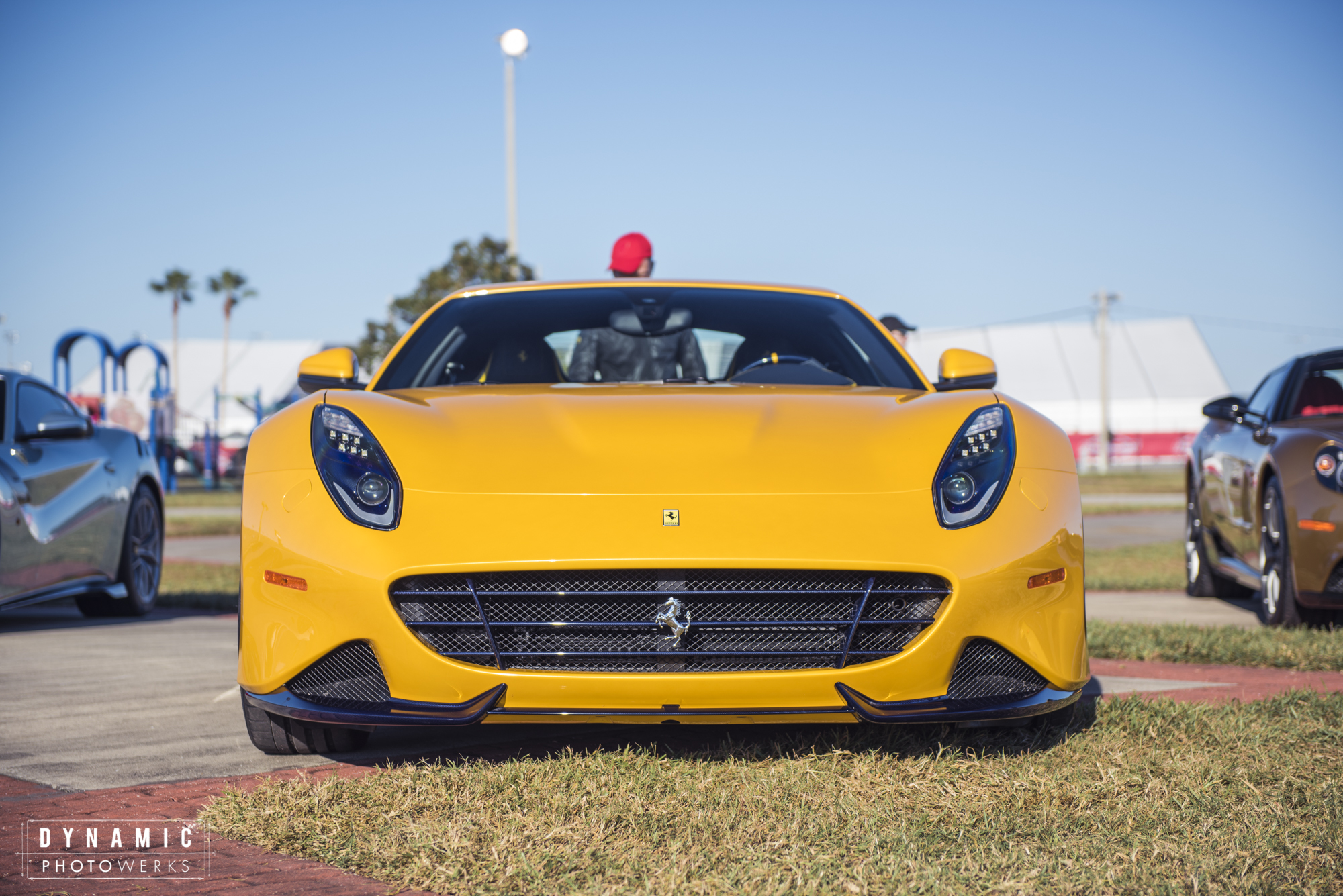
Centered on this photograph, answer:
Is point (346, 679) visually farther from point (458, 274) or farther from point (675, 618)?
point (458, 274)

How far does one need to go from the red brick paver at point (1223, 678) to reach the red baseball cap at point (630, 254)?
3.18 metres

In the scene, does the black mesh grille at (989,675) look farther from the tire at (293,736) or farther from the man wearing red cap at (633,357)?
the man wearing red cap at (633,357)

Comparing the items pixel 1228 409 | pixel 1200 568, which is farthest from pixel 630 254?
pixel 1200 568

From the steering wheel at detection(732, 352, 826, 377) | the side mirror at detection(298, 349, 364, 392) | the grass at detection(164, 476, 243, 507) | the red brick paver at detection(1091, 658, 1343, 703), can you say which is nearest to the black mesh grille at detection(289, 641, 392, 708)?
the side mirror at detection(298, 349, 364, 392)

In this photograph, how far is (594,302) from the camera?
4.53 metres

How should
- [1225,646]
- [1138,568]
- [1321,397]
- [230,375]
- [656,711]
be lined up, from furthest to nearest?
[230,375] → [1138,568] → [1321,397] → [1225,646] → [656,711]

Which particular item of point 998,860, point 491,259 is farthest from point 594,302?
point 491,259

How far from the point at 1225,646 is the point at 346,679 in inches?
156

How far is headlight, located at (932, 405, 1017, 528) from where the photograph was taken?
308 centimetres

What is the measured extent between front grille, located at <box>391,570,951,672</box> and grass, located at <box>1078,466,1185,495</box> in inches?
772

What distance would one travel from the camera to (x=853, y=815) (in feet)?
8.89

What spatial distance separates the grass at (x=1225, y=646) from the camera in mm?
5098

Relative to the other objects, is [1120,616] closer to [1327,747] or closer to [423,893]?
[1327,747]

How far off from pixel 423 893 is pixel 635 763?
0.91 m
